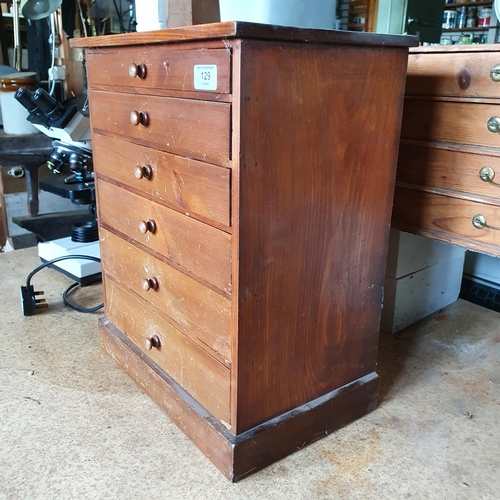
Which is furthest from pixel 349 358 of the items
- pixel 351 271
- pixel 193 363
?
pixel 193 363

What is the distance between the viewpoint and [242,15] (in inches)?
42.4

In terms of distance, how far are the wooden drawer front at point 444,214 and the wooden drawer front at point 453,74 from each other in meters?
0.24

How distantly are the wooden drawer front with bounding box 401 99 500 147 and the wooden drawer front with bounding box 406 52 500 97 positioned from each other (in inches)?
1.1

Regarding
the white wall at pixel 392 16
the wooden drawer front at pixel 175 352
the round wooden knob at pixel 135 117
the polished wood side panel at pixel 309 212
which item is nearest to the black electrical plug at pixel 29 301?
the wooden drawer front at pixel 175 352

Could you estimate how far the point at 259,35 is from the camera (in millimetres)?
826

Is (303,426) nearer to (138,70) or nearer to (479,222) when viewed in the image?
(479,222)

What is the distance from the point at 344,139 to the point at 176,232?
1.28 ft

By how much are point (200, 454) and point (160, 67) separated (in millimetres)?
814

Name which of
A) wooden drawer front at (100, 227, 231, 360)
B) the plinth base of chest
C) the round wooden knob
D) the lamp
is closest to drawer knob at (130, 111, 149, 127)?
the round wooden knob

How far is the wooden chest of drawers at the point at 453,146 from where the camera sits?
1129 millimetres

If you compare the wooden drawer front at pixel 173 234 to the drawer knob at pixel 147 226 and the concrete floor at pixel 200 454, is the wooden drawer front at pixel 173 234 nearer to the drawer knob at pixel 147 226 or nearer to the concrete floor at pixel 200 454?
the drawer knob at pixel 147 226

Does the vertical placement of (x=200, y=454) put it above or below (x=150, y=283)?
below

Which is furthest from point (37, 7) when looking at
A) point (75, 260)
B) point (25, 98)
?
point (75, 260)

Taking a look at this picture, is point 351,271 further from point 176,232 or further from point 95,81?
point 95,81
